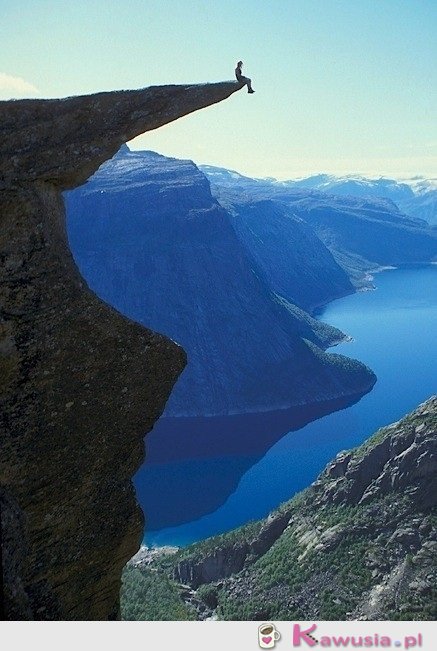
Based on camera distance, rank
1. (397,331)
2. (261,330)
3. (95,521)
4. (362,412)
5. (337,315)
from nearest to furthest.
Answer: (95,521), (362,412), (261,330), (397,331), (337,315)

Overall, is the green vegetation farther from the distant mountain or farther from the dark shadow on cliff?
the distant mountain

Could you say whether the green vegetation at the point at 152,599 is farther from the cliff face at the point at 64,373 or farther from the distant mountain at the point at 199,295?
the distant mountain at the point at 199,295

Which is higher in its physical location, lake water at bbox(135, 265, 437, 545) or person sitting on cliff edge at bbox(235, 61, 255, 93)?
person sitting on cliff edge at bbox(235, 61, 255, 93)

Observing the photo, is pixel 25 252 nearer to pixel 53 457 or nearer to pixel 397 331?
pixel 53 457

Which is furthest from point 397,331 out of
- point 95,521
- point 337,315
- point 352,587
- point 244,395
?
point 95,521

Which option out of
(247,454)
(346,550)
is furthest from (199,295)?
(346,550)
